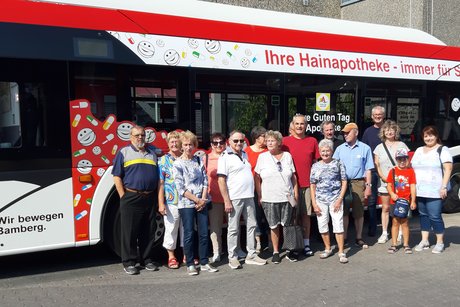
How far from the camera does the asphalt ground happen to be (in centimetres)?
428

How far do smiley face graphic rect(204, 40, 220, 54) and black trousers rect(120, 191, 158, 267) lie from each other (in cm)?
Result: 199

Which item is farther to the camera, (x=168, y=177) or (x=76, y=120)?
(x=168, y=177)

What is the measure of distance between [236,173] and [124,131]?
1.41 m

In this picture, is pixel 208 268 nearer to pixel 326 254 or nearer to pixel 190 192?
pixel 190 192

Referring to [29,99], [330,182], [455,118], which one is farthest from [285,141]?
[455,118]

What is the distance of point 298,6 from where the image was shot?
1745cm

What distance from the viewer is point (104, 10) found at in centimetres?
511

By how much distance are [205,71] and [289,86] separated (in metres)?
1.34

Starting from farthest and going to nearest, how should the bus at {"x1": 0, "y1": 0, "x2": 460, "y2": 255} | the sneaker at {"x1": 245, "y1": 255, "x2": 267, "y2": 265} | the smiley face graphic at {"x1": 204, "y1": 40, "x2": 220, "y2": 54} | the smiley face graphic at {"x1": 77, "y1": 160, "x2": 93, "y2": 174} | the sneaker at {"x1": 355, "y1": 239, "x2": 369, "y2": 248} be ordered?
the sneaker at {"x1": 355, "y1": 239, "x2": 369, "y2": 248}
the smiley face graphic at {"x1": 204, "y1": 40, "x2": 220, "y2": 54}
the sneaker at {"x1": 245, "y1": 255, "x2": 267, "y2": 265}
the smiley face graphic at {"x1": 77, "y1": 160, "x2": 93, "y2": 174}
the bus at {"x1": 0, "y1": 0, "x2": 460, "y2": 255}

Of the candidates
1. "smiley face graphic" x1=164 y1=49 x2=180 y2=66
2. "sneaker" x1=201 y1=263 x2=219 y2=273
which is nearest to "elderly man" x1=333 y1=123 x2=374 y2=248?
"sneaker" x1=201 y1=263 x2=219 y2=273

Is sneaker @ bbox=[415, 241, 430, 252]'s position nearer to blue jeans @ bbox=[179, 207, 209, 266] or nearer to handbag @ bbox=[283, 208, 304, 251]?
handbag @ bbox=[283, 208, 304, 251]

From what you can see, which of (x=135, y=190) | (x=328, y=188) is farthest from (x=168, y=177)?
(x=328, y=188)

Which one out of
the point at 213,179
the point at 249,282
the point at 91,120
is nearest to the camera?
the point at 249,282

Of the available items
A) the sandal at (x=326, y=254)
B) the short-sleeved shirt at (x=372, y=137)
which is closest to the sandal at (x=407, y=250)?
the sandal at (x=326, y=254)
